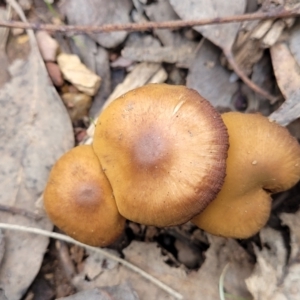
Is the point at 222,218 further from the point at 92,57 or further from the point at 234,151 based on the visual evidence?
the point at 92,57

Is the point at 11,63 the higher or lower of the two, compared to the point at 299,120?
lower

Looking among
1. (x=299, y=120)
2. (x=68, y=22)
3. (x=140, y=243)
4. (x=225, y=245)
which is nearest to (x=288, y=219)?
(x=225, y=245)

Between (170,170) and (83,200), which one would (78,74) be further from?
(170,170)

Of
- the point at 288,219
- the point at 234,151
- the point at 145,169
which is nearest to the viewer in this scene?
the point at 145,169

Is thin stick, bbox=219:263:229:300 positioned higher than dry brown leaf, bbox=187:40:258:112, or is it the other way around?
dry brown leaf, bbox=187:40:258:112

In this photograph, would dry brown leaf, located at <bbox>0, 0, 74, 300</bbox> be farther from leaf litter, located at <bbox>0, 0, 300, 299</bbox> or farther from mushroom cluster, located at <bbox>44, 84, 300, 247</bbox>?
mushroom cluster, located at <bbox>44, 84, 300, 247</bbox>

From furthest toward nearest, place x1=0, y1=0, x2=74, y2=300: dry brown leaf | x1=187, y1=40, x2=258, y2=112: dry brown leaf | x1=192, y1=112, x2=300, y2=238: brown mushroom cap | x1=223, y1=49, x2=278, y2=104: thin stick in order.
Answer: x1=187, y1=40, x2=258, y2=112: dry brown leaf
x1=223, y1=49, x2=278, y2=104: thin stick
x1=0, y1=0, x2=74, y2=300: dry brown leaf
x1=192, y1=112, x2=300, y2=238: brown mushroom cap

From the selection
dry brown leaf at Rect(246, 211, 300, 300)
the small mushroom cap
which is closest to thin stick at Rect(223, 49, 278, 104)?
dry brown leaf at Rect(246, 211, 300, 300)

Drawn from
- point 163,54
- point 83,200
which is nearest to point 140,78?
point 163,54
